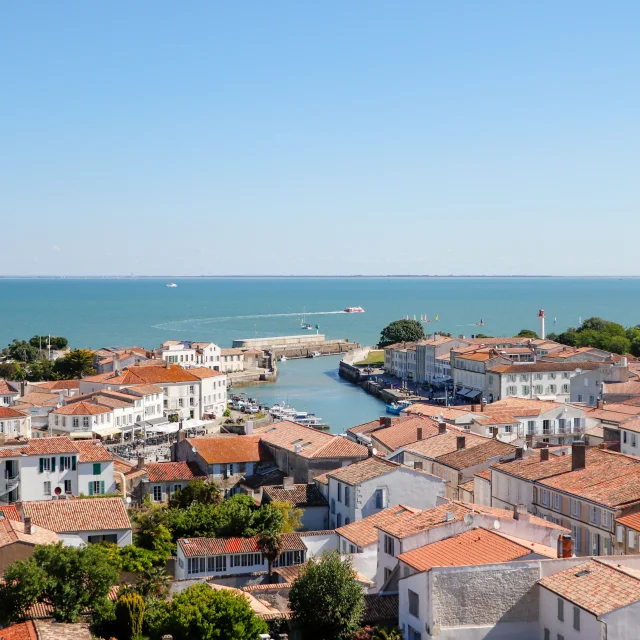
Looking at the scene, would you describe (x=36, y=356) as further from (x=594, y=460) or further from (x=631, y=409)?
(x=594, y=460)

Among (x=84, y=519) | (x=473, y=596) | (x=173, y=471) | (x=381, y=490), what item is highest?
(x=473, y=596)

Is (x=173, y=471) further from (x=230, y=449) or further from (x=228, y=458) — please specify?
(x=230, y=449)

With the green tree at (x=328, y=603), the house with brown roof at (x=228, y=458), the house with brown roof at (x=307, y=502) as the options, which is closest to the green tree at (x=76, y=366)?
the house with brown roof at (x=228, y=458)

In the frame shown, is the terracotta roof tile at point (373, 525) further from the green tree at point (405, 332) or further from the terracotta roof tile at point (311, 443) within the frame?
the green tree at point (405, 332)

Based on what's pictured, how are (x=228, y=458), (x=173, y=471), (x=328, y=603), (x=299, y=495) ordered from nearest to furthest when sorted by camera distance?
(x=328, y=603) < (x=299, y=495) < (x=173, y=471) < (x=228, y=458)

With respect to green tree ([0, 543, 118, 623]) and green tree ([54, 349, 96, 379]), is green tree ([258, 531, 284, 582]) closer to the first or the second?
green tree ([0, 543, 118, 623])

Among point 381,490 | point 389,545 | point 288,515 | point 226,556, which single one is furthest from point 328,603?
point 381,490

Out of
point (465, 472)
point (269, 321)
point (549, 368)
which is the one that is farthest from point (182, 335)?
point (465, 472)
